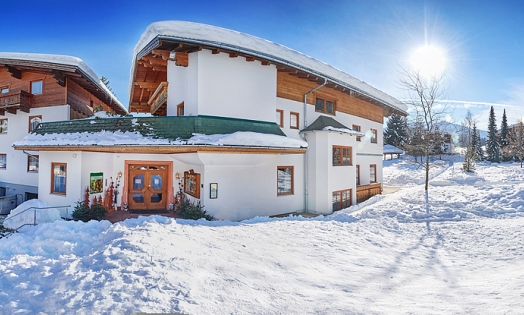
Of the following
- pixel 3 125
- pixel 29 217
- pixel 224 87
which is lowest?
pixel 29 217

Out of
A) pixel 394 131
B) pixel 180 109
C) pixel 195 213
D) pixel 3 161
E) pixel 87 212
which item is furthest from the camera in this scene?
pixel 394 131

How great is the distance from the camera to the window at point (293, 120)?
13.3m

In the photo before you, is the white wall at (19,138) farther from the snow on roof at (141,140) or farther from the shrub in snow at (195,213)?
the shrub in snow at (195,213)

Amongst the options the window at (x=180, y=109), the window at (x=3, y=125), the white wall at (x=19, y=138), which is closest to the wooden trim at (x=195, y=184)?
the window at (x=180, y=109)

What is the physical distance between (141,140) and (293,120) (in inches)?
302

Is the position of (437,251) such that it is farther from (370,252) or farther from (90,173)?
(90,173)

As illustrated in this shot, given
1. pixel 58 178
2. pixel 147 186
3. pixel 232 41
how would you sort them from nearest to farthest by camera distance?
1. pixel 232 41
2. pixel 58 178
3. pixel 147 186

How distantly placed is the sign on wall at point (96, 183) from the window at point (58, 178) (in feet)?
4.37

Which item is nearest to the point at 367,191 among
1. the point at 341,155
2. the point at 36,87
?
the point at 341,155

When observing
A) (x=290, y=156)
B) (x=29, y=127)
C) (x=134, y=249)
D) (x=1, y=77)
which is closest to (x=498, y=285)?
(x=134, y=249)

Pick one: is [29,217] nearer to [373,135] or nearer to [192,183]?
[192,183]

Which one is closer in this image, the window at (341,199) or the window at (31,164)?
the window at (341,199)

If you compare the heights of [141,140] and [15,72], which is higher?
[15,72]

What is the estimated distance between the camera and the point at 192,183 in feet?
34.5
